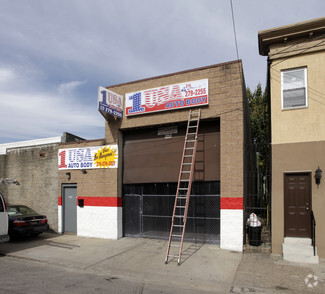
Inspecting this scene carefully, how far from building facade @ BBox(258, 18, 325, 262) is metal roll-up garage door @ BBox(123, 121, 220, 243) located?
88.8 inches

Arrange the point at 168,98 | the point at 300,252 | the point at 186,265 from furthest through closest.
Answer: the point at 168,98
the point at 300,252
the point at 186,265

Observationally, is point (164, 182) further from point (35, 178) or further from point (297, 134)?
point (35, 178)

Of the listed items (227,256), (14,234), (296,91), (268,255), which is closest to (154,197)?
(227,256)

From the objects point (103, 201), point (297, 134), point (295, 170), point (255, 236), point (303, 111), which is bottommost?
point (255, 236)

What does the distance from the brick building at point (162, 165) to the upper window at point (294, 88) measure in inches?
55.6

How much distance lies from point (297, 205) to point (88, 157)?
28.0ft

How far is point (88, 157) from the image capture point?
42.0 ft

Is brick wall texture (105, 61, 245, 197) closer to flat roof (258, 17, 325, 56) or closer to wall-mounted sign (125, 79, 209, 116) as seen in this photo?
wall-mounted sign (125, 79, 209, 116)

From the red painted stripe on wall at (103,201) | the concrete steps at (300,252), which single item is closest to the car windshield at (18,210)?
the red painted stripe on wall at (103,201)

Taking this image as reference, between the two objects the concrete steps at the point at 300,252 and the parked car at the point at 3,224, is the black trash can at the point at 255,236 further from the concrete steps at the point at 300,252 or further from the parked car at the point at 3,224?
the parked car at the point at 3,224

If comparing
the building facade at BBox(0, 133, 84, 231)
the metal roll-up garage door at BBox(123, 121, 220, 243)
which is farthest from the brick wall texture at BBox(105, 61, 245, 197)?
the building facade at BBox(0, 133, 84, 231)

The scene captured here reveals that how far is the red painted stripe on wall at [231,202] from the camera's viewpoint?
959 cm

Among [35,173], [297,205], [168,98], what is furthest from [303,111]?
[35,173]

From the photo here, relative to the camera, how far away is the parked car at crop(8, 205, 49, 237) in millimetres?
11227
